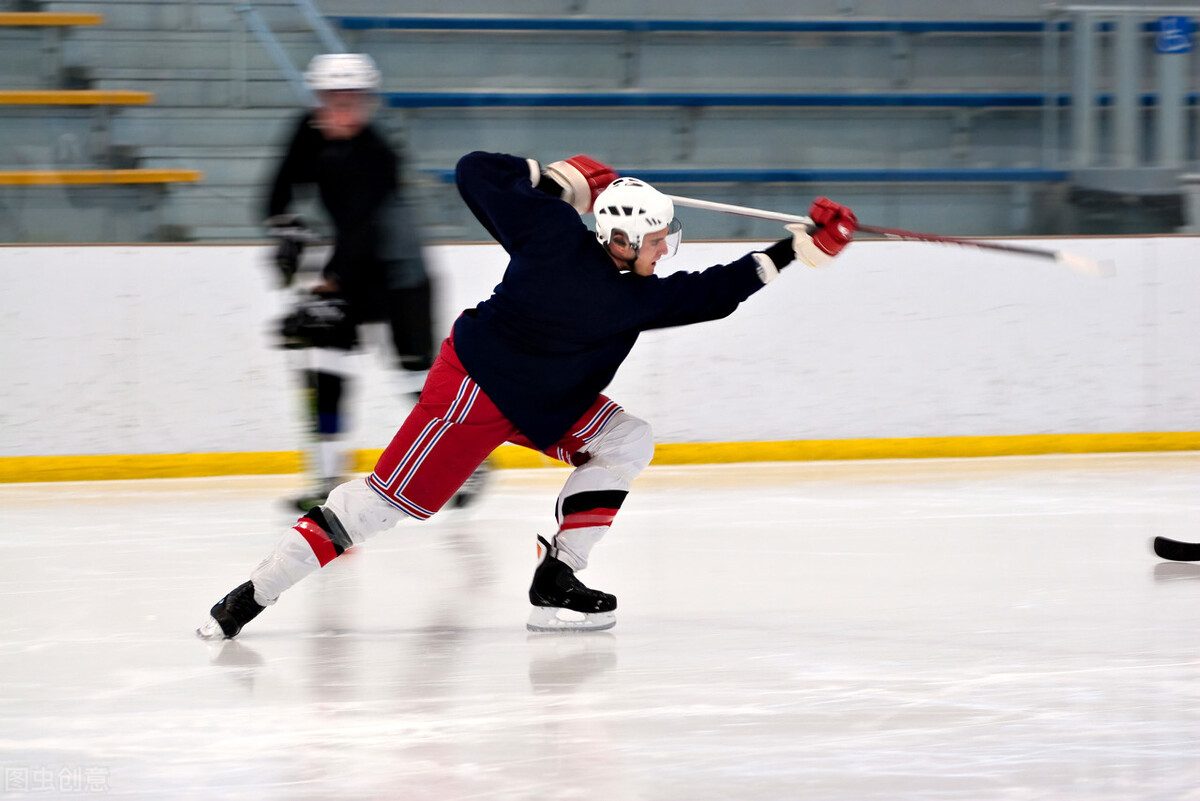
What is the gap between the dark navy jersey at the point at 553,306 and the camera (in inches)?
102

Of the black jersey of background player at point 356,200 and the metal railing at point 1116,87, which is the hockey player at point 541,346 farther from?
the metal railing at point 1116,87

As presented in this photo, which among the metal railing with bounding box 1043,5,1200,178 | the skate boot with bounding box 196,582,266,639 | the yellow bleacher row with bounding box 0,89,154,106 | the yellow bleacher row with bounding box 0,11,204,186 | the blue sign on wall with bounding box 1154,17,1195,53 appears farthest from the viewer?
the blue sign on wall with bounding box 1154,17,1195,53

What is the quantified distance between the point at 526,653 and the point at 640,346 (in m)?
2.78

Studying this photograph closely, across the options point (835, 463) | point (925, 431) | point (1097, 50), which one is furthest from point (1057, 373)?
point (1097, 50)

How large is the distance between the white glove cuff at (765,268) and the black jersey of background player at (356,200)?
1.48m

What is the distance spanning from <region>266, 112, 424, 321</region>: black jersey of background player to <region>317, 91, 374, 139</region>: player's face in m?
0.02

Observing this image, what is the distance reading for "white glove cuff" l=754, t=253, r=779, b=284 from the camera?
264 centimetres

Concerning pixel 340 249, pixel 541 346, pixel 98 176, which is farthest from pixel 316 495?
pixel 98 176

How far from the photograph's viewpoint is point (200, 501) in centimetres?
452

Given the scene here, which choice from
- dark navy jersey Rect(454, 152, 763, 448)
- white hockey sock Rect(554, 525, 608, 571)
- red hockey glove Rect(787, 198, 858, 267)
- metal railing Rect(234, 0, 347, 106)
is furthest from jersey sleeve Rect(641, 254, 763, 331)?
metal railing Rect(234, 0, 347, 106)

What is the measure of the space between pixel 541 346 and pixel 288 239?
1.51 metres

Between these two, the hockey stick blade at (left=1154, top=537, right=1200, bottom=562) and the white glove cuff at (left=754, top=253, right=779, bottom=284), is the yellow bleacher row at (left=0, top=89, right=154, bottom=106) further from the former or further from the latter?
the hockey stick blade at (left=1154, top=537, right=1200, bottom=562)

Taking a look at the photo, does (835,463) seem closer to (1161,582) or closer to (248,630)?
(1161,582)

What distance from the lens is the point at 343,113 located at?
3777mm
